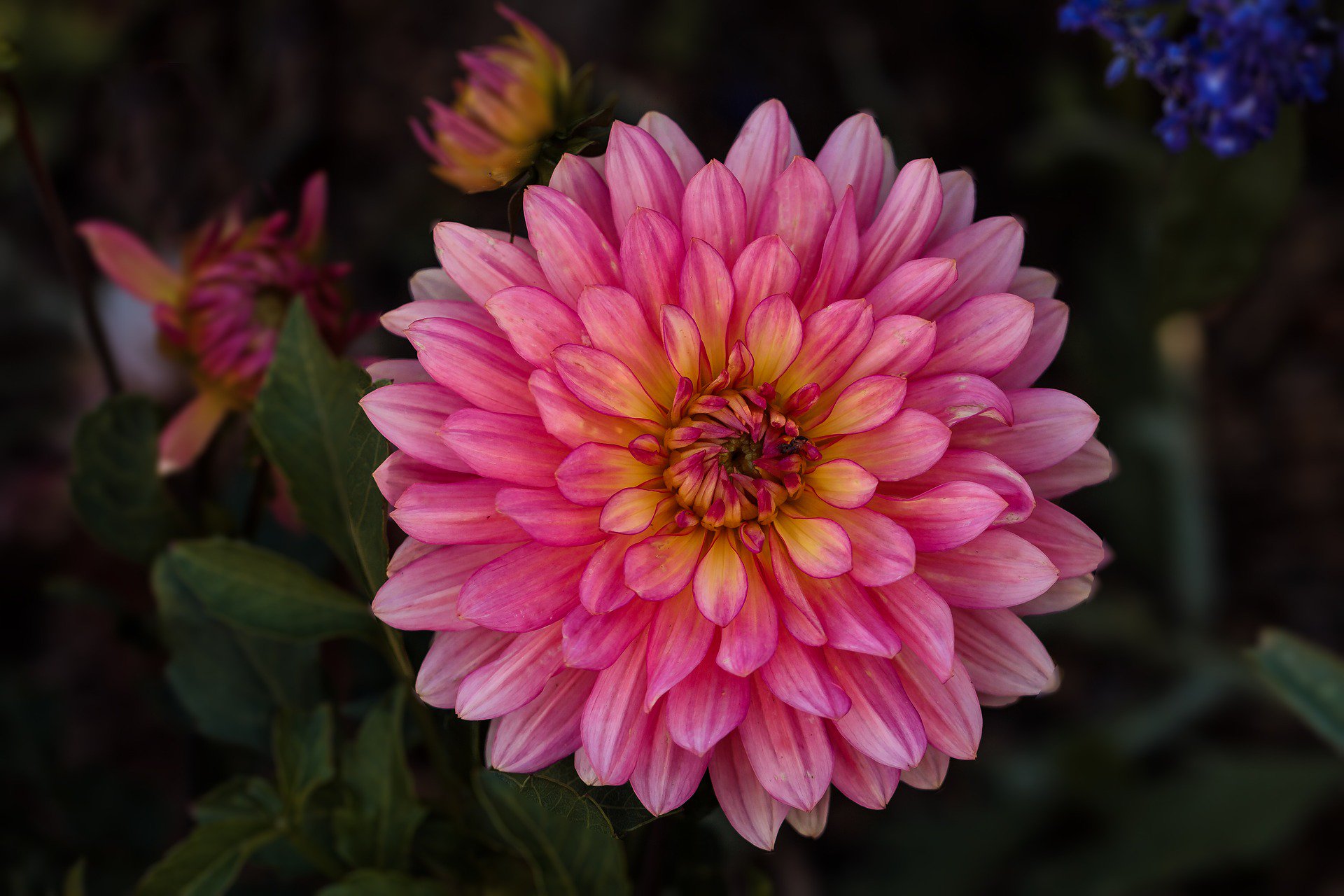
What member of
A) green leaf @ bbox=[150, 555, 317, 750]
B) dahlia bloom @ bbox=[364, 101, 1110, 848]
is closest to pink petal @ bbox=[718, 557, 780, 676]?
dahlia bloom @ bbox=[364, 101, 1110, 848]

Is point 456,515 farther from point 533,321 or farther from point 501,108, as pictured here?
point 501,108

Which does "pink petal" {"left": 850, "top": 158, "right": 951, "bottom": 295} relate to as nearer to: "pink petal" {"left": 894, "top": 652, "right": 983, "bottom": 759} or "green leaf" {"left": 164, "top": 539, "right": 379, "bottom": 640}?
"pink petal" {"left": 894, "top": 652, "right": 983, "bottom": 759}

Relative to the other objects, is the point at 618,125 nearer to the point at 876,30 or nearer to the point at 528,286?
the point at 528,286

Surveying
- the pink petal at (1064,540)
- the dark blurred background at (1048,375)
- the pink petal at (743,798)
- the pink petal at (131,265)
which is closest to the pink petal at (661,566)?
the pink petal at (743,798)

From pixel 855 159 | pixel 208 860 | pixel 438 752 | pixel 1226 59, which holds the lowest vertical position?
pixel 208 860

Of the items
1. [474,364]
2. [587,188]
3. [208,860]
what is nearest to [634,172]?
[587,188]

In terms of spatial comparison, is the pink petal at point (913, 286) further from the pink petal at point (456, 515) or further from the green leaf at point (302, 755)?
the green leaf at point (302, 755)

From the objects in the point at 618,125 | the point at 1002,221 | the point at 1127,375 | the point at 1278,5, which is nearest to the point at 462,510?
the point at 618,125
